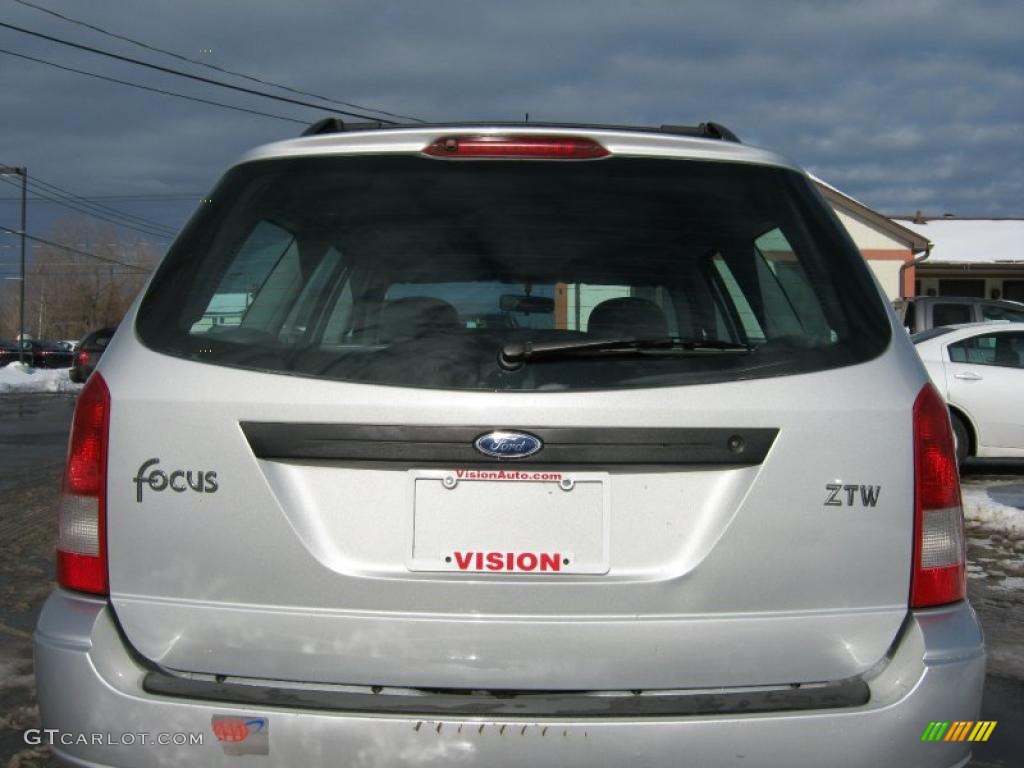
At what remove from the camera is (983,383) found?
35.5 feet

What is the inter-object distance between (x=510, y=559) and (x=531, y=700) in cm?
27

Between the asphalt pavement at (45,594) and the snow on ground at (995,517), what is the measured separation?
129 millimetres

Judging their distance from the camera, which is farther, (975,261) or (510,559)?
(975,261)

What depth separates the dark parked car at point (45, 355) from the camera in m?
54.3

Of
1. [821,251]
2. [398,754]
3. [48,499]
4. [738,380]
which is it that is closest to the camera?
[398,754]

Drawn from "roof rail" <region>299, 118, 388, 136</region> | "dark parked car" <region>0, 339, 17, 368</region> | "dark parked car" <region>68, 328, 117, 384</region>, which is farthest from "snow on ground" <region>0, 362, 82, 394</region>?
"roof rail" <region>299, 118, 388, 136</region>

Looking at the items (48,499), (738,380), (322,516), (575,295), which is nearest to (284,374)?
(322,516)

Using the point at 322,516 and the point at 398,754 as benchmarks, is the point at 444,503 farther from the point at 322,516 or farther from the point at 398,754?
the point at 398,754

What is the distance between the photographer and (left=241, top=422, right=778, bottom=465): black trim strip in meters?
2.15

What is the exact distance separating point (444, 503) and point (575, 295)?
0.62 meters

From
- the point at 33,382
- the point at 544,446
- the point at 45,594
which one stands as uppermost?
the point at 544,446

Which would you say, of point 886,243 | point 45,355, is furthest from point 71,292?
point 886,243

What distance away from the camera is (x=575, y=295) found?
8.29ft

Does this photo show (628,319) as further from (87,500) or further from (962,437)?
(962,437)
